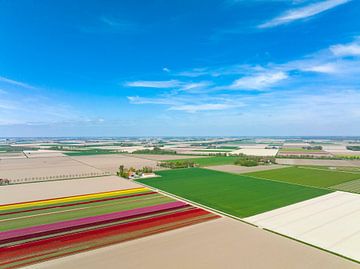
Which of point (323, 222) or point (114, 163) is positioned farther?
point (114, 163)

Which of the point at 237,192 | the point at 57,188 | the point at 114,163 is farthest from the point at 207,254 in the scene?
the point at 114,163

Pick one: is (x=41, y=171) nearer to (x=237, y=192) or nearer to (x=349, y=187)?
(x=237, y=192)

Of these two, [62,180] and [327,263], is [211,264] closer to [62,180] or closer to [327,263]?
[327,263]

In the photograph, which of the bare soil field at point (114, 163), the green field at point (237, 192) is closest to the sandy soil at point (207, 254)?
the green field at point (237, 192)

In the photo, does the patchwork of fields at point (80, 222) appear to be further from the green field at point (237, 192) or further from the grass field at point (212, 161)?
the grass field at point (212, 161)

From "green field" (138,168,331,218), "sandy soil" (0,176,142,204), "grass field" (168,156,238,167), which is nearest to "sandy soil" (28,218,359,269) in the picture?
"green field" (138,168,331,218)

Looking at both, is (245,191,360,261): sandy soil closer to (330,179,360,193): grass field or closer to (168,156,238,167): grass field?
(330,179,360,193): grass field
